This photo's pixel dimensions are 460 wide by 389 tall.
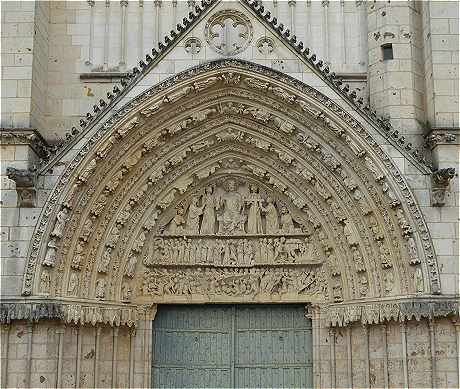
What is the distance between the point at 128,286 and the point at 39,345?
1606 mm

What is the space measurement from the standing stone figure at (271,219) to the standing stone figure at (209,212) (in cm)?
74

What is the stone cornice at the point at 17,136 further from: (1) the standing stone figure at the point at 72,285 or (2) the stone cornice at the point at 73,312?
(2) the stone cornice at the point at 73,312

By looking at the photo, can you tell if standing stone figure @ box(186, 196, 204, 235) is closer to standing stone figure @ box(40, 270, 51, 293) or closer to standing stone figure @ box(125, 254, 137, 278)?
standing stone figure @ box(125, 254, 137, 278)

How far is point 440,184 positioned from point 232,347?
12.2 feet

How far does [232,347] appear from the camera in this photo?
1052cm

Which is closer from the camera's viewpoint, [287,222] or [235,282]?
[235,282]

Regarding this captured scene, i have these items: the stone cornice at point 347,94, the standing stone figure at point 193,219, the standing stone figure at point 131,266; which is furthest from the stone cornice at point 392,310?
the standing stone figure at point 131,266

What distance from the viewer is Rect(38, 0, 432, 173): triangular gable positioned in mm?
9547

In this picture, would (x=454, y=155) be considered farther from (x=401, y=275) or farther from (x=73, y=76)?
(x=73, y=76)

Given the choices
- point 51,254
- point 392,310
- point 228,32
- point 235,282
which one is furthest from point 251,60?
point 392,310

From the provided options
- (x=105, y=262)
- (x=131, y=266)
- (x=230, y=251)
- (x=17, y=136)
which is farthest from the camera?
(x=230, y=251)

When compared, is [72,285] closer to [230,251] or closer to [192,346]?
[192,346]

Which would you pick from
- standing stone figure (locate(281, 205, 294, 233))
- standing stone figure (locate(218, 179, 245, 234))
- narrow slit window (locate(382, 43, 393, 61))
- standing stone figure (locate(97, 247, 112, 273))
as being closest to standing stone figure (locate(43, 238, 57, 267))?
standing stone figure (locate(97, 247, 112, 273))

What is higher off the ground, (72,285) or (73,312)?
(72,285)
